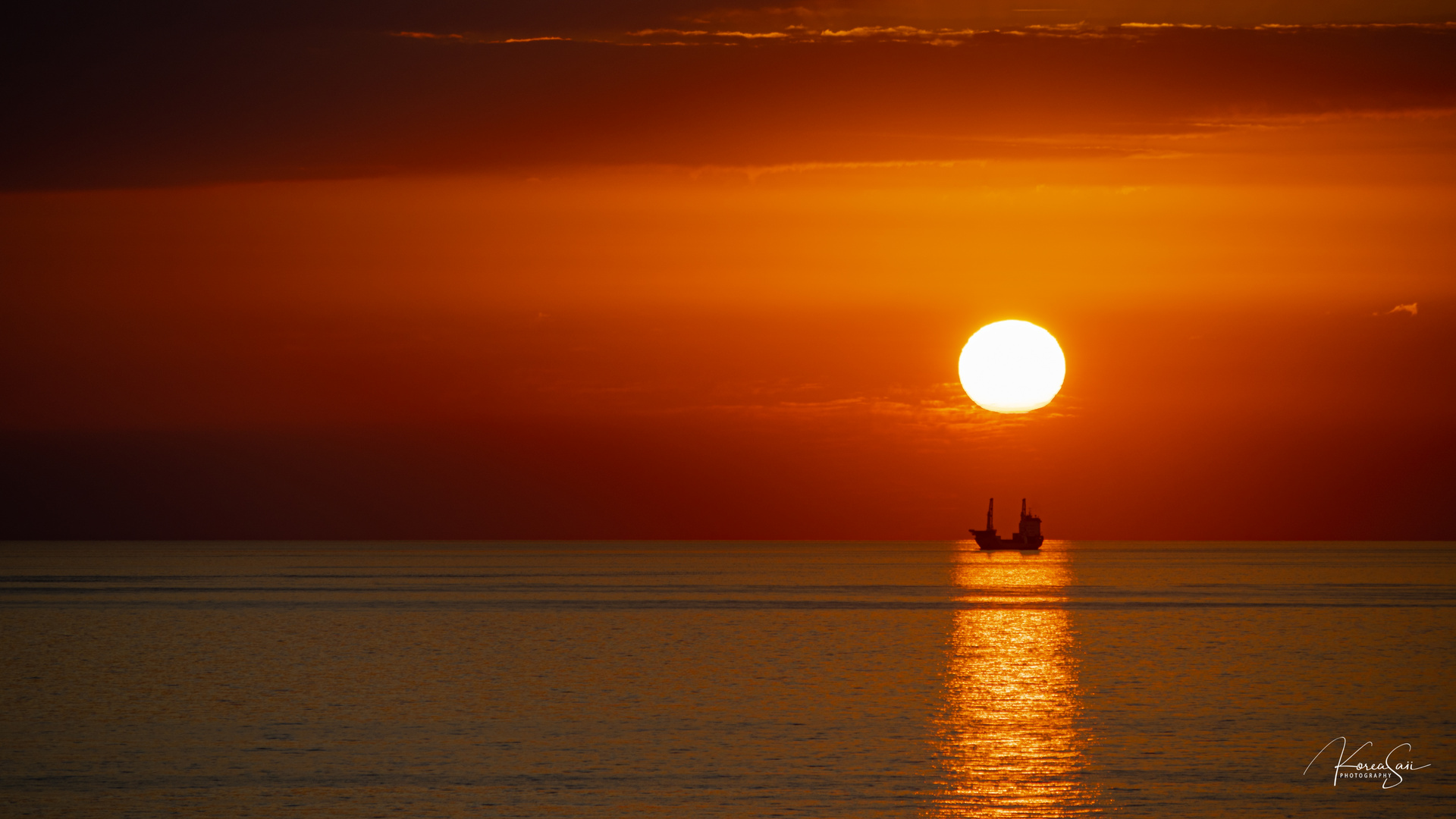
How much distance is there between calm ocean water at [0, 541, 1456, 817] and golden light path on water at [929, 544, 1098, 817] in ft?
0.55

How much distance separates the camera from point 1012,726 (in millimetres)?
39750

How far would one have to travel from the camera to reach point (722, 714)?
138 ft

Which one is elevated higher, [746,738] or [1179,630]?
[1179,630]

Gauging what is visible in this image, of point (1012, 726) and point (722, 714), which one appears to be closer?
point (1012, 726)

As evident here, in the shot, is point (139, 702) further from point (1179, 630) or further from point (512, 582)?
point (512, 582)

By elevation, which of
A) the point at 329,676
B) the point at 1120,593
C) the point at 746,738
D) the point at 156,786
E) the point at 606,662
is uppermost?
the point at 1120,593

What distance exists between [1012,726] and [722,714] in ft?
28.2

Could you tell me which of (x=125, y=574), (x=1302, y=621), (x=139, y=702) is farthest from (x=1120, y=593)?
(x=125, y=574)

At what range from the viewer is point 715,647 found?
66500mm

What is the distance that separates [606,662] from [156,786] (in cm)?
2940

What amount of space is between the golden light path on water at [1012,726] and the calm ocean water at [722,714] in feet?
0.55

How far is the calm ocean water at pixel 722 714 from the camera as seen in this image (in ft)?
96.0

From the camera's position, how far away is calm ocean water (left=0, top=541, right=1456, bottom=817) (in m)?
29.3

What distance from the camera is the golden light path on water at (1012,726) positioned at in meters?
28.6
